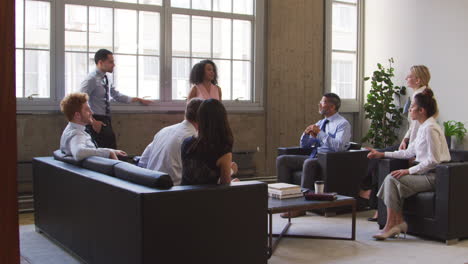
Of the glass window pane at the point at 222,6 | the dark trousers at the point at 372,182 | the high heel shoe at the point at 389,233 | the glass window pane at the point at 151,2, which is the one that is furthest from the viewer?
the glass window pane at the point at 222,6

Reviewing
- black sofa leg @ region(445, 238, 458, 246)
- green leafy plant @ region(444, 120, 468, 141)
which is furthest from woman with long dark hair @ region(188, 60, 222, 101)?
green leafy plant @ region(444, 120, 468, 141)

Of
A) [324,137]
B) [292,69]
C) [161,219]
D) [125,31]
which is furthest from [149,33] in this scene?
[161,219]

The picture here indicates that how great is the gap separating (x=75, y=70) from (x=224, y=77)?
76.6 inches

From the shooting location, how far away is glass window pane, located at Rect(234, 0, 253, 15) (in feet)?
23.1

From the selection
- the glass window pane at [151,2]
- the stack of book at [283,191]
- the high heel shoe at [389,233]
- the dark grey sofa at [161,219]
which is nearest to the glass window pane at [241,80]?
the glass window pane at [151,2]

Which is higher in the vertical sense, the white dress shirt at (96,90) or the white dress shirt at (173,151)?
the white dress shirt at (96,90)

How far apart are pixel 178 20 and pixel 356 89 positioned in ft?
10.1

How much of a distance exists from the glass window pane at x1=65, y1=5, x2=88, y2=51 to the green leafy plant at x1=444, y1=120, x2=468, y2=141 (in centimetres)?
436

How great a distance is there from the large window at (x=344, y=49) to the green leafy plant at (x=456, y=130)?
1783 mm

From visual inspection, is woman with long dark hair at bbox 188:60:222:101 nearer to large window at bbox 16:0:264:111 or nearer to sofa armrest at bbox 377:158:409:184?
large window at bbox 16:0:264:111

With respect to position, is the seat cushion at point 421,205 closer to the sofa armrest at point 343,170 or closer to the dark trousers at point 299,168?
the sofa armrest at point 343,170

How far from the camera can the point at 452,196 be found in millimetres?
4219

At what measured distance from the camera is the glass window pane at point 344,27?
Answer: 7.94m

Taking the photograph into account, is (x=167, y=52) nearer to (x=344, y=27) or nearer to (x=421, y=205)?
(x=344, y=27)
